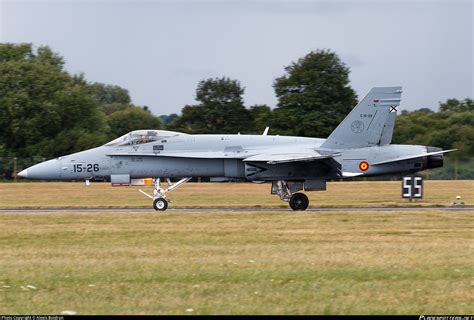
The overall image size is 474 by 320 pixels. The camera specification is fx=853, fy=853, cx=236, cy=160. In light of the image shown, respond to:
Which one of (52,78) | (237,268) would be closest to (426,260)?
(237,268)

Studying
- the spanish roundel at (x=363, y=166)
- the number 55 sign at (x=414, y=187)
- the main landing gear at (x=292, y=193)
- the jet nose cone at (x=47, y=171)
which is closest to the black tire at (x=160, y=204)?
the jet nose cone at (x=47, y=171)

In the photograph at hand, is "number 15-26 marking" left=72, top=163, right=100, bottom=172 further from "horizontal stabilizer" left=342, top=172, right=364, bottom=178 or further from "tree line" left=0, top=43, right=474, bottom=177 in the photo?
"tree line" left=0, top=43, right=474, bottom=177

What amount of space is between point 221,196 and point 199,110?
1225 inches

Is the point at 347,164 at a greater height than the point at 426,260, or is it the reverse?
the point at 347,164

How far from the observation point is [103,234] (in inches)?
680

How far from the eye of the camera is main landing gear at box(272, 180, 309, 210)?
2488cm

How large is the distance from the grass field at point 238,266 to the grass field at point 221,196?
8594 millimetres

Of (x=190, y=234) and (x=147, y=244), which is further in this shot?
(x=190, y=234)

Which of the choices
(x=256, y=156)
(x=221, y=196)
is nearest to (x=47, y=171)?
(x=256, y=156)

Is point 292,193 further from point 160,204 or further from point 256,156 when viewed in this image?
point 160,204

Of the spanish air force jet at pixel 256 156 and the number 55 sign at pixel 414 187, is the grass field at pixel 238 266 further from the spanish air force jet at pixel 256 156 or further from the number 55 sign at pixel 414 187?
the number 55 sign at pixel 414 187

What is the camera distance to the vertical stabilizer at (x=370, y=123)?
25109 mm

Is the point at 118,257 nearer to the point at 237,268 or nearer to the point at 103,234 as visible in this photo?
the point at 237,268

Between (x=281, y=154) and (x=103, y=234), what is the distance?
8771 mm
